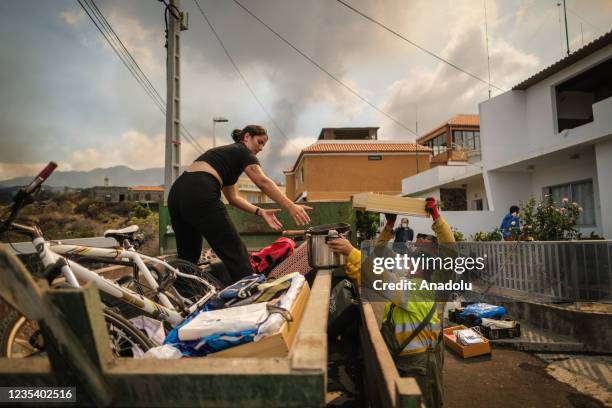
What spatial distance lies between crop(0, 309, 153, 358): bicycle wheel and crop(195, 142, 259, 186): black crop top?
60.7 inches

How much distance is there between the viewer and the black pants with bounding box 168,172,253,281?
9.16 feet

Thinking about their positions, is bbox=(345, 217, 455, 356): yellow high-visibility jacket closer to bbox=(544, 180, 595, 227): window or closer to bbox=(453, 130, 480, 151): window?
bbox=(544, 180, 595, 227): window

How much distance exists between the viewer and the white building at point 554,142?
32.2 ft

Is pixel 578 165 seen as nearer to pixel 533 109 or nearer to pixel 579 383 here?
pixel 533 109

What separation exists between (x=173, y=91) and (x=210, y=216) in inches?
264

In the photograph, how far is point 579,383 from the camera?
11.6 ft

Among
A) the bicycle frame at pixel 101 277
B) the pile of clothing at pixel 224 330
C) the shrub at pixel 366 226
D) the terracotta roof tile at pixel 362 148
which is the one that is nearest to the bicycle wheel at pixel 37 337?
the bicycle frame at pixel 101 277

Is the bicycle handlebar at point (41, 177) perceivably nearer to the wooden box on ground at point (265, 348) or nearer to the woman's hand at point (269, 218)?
the wooden box on ground at point (265, 348)

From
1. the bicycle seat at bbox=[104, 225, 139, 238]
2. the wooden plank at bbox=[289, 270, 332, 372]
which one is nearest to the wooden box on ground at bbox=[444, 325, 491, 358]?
the wooden plank at bbox=[289, 270, 332, 372]

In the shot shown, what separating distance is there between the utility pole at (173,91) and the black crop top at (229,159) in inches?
207

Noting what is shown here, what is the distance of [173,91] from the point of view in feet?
27.5

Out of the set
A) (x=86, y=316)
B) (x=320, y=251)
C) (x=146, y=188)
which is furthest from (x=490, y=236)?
(x=146, y=188)

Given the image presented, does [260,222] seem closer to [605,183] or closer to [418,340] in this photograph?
[418,340]

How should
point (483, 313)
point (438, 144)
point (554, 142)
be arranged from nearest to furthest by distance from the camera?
point (483, 313) → point (554, 142) → point (438, 144)
